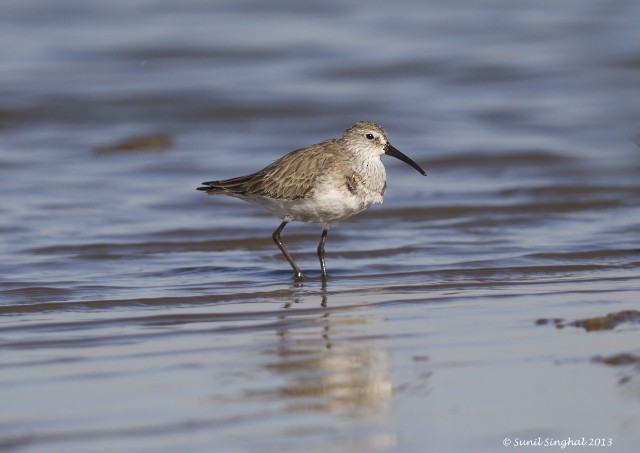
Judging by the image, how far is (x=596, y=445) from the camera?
16.1ft

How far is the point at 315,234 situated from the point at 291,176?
1.85 m

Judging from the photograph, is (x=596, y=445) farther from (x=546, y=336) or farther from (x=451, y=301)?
(x=451, y=301)

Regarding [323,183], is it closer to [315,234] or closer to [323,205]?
[323,205]

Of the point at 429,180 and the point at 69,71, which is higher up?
the point at 69,71

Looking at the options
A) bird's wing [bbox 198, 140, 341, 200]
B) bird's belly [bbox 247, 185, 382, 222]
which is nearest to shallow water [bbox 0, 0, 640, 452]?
bird's belly [bbox 247, 185, 382, 222]

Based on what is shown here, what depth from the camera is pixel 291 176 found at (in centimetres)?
909

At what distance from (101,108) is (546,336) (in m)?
11.3

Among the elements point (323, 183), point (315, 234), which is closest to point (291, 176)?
point (323, 183)

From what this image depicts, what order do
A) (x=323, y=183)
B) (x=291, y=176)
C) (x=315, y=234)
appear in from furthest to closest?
1. (x=315, y=234)
2. (x=291, y=176)
3. (x=323, y=183)

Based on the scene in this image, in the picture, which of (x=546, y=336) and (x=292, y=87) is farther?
(x=292, y=87)

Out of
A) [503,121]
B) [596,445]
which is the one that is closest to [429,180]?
[503,121]

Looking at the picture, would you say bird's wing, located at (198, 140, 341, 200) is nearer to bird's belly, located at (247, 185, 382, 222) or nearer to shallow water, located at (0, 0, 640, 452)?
bird's belly, located at (247, 185, 382, 222)

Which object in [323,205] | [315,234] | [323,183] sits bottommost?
[315,234]

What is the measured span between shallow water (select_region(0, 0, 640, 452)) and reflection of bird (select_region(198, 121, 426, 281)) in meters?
0.52
